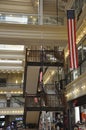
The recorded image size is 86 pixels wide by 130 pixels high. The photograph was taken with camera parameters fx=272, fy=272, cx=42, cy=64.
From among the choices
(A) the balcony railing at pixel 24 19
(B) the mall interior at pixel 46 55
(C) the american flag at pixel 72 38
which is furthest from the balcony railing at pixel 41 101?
(C) the american flag at pixel 72 38

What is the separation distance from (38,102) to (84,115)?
2.51m

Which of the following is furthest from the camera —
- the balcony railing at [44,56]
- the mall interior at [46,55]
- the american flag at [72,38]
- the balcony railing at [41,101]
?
the balcony railing at [44,56]

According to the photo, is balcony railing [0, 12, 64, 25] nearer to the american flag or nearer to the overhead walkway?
the overhead walkway

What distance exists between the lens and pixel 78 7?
14.4 metres

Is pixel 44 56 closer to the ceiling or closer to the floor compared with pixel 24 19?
closer to the floor

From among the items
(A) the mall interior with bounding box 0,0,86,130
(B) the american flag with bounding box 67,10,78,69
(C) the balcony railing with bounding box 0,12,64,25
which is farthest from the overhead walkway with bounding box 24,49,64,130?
(B) the american flag with bounding box 67,10,78,69

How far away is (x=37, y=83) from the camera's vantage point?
602 inches

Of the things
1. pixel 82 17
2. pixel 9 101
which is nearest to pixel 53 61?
pixel 82 17

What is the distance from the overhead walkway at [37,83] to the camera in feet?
47.0

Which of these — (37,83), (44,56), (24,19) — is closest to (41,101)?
(37,83)

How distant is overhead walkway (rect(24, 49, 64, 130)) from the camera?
563 inches

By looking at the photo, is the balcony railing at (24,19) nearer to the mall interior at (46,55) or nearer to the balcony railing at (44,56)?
the mall interior at (46,55)

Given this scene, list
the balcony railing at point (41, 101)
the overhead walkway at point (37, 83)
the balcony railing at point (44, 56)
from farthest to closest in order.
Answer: the balcony railing at point (44, 56)
the balcony railing at point (41, 101)
the overhead walkway at point (37, 83)

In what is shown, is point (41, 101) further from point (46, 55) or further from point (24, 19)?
point (24, 19)
